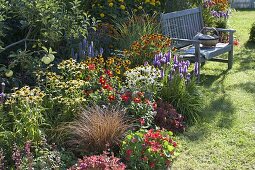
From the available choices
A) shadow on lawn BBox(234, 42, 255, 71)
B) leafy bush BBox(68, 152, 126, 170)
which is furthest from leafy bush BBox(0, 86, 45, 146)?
shadow on lawn BBox(234, 42, 255, 71)

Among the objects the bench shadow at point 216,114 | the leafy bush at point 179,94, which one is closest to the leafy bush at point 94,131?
the bench shadow at point 216,114

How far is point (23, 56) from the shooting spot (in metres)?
4.98

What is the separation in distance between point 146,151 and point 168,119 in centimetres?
107

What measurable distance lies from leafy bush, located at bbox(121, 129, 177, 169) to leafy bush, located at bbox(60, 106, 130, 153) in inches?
6.9

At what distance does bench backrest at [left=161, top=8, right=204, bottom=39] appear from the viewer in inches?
299

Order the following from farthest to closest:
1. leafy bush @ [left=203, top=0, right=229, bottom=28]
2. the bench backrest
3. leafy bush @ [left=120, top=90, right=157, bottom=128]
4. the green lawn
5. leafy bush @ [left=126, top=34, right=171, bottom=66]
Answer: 1. leafy bush @ [left=203, top=0, right=229, bottom=28]
2. the bench backrest
3. leafy bush @ [left=126, top=34, right=171, bottom=66]
4. leafy bush @ [left=120, top=90, right=157, bottom=128]
5. the green lawn

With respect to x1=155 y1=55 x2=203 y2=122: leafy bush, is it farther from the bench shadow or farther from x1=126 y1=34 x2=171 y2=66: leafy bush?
x1=126 y1=34 x2=171 y2=66: leafy bush

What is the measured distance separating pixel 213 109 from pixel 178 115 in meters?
0.83

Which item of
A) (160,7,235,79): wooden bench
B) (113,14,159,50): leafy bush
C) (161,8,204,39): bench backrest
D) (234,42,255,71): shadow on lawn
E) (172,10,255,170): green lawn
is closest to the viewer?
(172,10,255,170): green lawn

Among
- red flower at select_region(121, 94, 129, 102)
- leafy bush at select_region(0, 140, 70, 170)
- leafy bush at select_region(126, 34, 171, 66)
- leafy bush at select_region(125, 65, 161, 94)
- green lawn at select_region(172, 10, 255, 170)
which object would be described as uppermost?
leafy bush at select_region(126, 34, 171, 66)

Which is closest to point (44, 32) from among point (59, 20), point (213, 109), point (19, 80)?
point (59, 20)

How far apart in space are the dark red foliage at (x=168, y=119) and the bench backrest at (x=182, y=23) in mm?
2612

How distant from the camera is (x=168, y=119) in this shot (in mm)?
5039

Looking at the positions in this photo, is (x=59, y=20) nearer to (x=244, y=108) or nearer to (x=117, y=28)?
(x=117, y=28)
